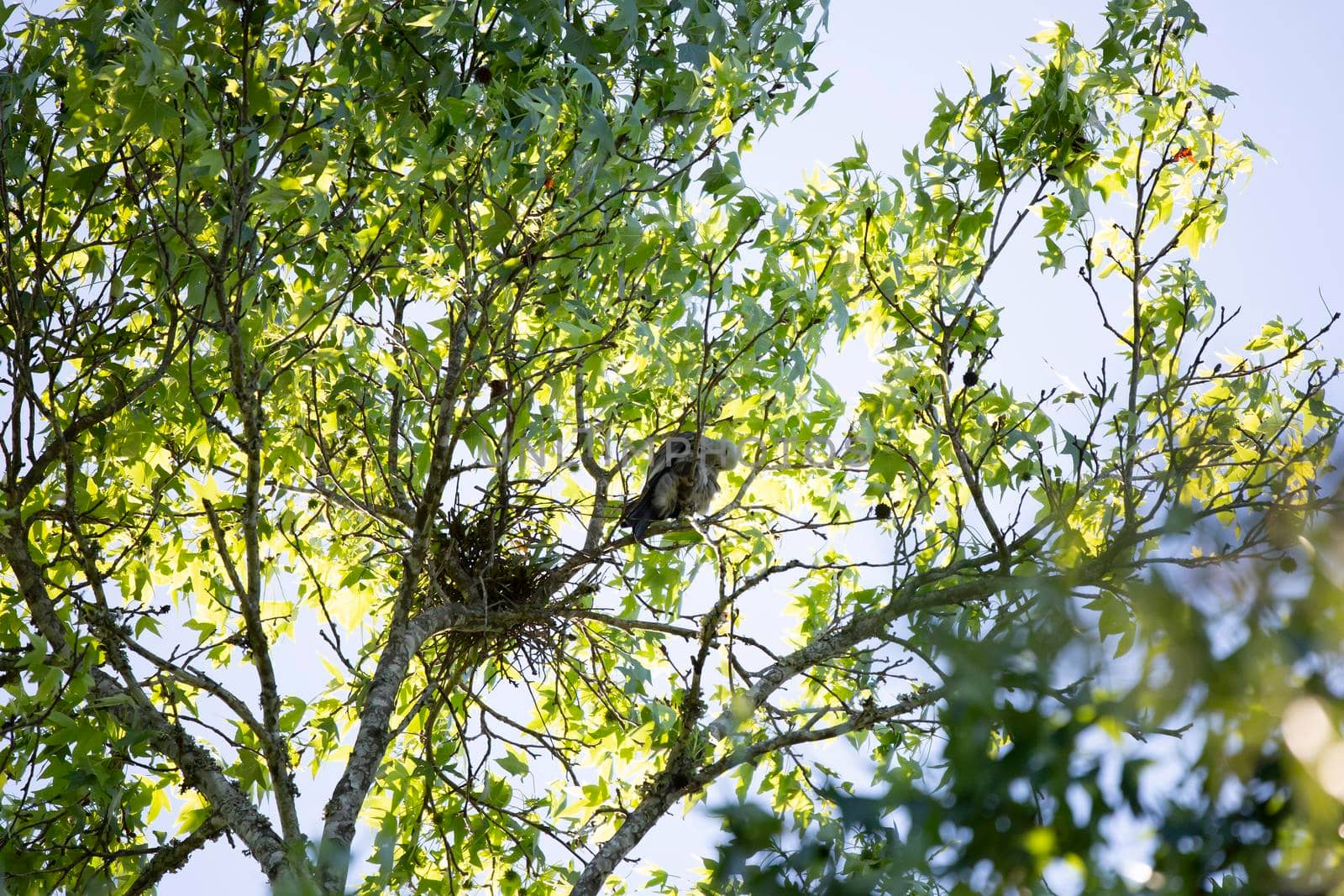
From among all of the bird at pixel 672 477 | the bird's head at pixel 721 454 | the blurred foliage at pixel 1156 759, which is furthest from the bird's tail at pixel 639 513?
the blurred foliage at pixel 1156 759

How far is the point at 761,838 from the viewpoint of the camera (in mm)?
Result: 1183

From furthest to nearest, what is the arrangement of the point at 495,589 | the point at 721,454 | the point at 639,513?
the point at 721,454
the point at 639,513
the point at 495,589

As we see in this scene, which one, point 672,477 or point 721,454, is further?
point 721,454

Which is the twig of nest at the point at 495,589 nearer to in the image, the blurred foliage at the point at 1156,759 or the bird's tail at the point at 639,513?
the bird's tail at the point at 639,513

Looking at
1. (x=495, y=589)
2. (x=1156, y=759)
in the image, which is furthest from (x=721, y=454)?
(x=1156, y=759)

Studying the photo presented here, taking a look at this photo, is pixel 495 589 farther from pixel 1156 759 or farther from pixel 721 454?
pixel 1156 759

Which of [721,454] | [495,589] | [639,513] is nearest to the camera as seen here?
[495,589]

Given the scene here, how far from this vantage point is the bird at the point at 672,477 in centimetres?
436

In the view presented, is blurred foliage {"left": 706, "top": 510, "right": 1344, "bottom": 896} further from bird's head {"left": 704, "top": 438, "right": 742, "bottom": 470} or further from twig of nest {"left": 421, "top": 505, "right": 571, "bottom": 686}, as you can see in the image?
bird's head {"left": 704, "top": 438, "right": 742, "bottom": 470}

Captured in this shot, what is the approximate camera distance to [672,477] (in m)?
4.70

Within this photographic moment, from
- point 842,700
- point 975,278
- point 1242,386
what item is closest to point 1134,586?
point 975,278

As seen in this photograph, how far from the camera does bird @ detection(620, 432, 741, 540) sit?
4.36 m

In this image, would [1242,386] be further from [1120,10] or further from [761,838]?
[761,838]

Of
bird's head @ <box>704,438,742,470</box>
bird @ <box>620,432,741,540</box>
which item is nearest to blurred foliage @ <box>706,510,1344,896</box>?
bird @ <box>620,432,741,540</box>
